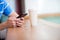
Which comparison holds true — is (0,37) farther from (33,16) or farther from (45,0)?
(45,0)

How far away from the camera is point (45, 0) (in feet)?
8.05

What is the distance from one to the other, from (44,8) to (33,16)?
1.31 meters

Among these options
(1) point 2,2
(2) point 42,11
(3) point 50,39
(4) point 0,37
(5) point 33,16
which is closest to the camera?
(3) point 50,39

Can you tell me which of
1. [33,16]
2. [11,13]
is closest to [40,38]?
[33,16]

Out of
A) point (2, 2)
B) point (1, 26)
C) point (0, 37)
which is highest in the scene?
point (2, 2)

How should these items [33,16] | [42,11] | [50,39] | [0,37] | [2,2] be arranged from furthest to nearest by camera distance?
[42,11]
[2,2]
[0,37]
[33,16]
[50,39]

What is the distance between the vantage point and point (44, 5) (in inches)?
97.2

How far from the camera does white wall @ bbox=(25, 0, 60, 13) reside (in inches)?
95.3

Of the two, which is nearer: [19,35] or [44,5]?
[19,35]

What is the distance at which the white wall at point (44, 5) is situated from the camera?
2.42 m

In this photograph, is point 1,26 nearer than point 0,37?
Yes

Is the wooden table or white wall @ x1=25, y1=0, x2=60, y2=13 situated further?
white wall @ x1=25, y1=0, x2=60, y2=13

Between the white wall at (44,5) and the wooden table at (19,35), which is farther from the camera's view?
the white wall at (44,5)

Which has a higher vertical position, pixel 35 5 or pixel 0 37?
pixel 35 5
